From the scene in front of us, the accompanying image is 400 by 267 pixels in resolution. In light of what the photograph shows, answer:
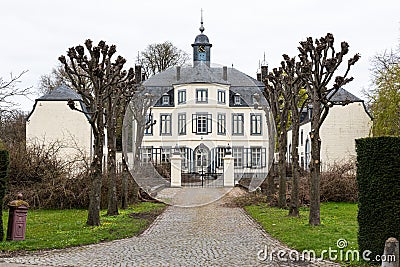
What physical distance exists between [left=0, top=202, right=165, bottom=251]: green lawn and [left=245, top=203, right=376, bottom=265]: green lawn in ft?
12.0

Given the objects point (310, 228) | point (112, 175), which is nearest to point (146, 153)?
point (112, 175)

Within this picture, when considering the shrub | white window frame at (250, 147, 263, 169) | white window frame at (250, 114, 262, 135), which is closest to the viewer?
white window frame at (250, 114, 262, 135)

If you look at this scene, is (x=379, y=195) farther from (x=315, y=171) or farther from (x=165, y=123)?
(x=165, y=123)

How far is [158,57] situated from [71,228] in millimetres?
24865

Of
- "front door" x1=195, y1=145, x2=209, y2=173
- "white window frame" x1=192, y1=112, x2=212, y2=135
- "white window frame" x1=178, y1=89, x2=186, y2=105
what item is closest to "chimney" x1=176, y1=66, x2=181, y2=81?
"white window frame" x1=178, y1=89, x2=186, y2=105

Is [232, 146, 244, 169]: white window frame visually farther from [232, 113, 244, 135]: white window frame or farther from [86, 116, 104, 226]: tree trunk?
[86, 116, 104, 226]: tree trunk

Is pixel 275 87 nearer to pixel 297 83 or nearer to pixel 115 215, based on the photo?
pixel 297 83

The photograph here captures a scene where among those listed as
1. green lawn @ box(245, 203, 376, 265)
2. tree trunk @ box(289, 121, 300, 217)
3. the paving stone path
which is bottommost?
the paving stone path

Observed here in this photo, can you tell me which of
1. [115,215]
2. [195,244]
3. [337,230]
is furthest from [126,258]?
[115,215]

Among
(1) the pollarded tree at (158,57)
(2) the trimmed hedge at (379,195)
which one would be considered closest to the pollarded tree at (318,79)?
(2) the trimmed hedge at (379,195)

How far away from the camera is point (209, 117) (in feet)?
44.5

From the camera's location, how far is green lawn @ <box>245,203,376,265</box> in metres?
11.5

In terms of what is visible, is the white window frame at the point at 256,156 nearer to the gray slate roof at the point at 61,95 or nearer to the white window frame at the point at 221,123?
the white window frame at the point at 221,123

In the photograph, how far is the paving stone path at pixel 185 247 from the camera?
9828mm
